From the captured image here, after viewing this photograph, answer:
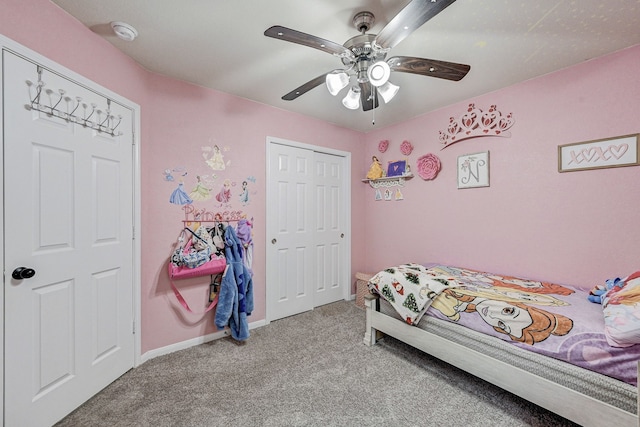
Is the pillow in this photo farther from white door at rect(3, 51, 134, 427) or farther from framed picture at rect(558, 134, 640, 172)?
white door at rect(3, 51, 134, 427)

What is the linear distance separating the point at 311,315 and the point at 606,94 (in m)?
3.34

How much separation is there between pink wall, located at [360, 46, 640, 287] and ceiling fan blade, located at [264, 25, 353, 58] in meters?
1.91

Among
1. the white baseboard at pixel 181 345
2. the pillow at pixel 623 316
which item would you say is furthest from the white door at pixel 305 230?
the pillow at pixel 623 316

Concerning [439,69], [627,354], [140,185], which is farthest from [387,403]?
[140,185]

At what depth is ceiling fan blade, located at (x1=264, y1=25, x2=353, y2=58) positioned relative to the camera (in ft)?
3.93

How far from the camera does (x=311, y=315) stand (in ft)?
10.00

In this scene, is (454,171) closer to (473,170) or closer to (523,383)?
(473,170)

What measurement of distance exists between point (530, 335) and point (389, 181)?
7.45 feet

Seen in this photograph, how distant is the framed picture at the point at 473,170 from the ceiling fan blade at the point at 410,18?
5.86ft

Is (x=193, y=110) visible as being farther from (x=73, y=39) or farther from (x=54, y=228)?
(x=54, y=228)

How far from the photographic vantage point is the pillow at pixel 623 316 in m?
1.14

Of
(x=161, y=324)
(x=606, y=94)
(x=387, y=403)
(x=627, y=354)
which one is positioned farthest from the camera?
(x=161, y=324)

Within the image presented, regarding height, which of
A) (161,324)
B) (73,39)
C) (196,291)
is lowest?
(161,324)

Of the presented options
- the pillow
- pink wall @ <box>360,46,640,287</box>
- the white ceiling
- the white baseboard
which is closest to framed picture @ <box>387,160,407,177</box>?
pink wall @ <box>360,46,640,287</box>
